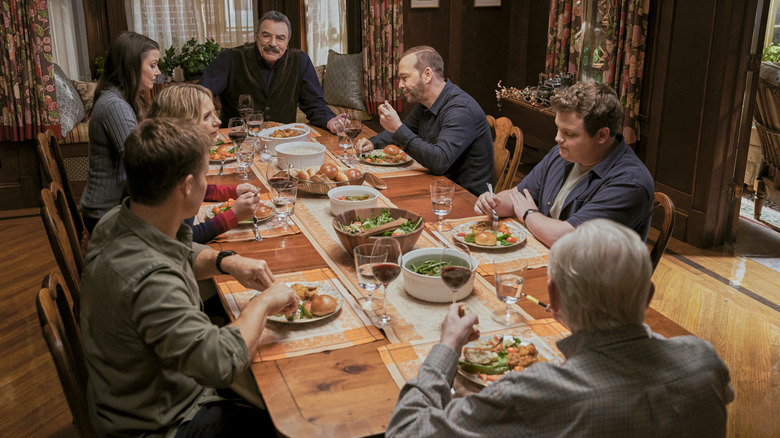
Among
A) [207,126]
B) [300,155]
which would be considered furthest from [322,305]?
[300,155]

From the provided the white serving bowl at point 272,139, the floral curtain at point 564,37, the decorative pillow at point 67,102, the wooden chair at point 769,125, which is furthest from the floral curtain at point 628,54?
the decorative pillow at point 67,102

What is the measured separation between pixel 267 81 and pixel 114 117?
1.79m

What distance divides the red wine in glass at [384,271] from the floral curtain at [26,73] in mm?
3979

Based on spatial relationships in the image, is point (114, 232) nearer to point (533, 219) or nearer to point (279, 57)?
point (533, 219)

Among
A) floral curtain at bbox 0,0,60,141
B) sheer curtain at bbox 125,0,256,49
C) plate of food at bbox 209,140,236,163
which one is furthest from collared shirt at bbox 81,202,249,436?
sheer curtain at bbox 125,0,256,49

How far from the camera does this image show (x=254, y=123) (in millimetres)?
3574

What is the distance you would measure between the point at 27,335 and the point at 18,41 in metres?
2.42

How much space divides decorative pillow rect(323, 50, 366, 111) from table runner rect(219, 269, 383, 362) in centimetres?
451

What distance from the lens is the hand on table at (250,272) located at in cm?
189

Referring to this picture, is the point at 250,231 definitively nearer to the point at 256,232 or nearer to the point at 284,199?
the point at 256,232

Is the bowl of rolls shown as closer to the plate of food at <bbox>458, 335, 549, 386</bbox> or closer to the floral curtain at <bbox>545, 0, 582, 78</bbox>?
the plate of food at <bbox>458, 335, 549, 386</bbox>

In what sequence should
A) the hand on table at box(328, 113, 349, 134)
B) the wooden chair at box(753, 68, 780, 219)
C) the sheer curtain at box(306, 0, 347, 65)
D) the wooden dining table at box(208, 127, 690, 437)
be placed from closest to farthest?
the wooden dining table at box(208, 127, 690, 437)
the hand on table at box(328, 113, 349, 134)
the wooden chair at box(753, 68, 780, 219)
the sheer curtain at box(306, 0, 347, 65)

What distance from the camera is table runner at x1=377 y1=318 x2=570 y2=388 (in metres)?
1.59

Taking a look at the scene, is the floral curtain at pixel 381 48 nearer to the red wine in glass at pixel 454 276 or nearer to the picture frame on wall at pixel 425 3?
the picture frame on wall at pixel 425 3
